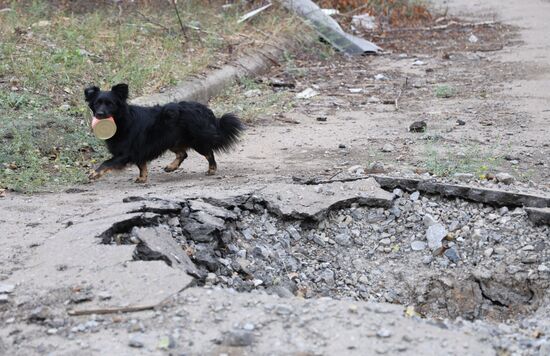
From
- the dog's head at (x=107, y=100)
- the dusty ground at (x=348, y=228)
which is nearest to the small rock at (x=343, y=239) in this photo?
the dusty ground at (x=348, y=228)

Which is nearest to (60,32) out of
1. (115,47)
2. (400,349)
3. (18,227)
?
(115,47)

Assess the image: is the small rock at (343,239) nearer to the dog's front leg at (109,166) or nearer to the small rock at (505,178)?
the small rock at (505,178)

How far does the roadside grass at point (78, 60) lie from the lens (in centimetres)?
672

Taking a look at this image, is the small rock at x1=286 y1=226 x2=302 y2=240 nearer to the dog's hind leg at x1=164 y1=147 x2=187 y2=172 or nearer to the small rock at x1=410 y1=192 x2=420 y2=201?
the small rock at x1=410 y1=192 x2=420 y2=201

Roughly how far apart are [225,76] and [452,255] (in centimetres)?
500

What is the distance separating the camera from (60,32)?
376 inches

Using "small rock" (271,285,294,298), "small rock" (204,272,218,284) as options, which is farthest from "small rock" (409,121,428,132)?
"small rock" (204,272,218,284)

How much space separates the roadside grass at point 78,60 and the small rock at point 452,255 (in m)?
2.75

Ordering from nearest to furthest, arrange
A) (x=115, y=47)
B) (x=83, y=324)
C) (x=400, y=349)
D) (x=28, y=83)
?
(x=400, y=349) < (x=83, y=324) < (x=28, y=83) < (x=115, y=47)

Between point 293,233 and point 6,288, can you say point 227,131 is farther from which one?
point 6,288

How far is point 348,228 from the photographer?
5.39 m

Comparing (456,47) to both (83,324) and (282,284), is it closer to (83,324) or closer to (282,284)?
(282,284)

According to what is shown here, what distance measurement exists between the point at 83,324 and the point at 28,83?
486 centimetres

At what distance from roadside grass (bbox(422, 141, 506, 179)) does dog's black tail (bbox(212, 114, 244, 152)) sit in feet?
4.85
